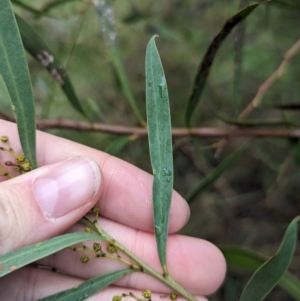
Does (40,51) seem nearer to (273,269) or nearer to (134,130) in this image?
(134,130)

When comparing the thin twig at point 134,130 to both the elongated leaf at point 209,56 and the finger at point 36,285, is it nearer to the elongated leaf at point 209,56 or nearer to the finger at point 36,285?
the elongated leaf at point 209,56

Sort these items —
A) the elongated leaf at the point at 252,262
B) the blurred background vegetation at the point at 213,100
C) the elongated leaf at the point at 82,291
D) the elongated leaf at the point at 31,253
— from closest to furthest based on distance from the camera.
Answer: the elongated leaf at the point at 31,253
the elongated leaf at the point at 82,291
the elongated leaf at the point at 252,262
the blurred background vegetation at the point at 213,100

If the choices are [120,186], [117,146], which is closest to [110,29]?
[117,146]

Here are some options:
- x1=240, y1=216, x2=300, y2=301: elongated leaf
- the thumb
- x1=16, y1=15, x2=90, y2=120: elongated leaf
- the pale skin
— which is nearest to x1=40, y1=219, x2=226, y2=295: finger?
the pale skin

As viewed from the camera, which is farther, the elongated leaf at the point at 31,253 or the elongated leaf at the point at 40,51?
the elongated leaf at the point at 40,51

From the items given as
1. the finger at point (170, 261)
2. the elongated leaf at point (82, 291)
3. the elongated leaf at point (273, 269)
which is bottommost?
the finger at point (170, 261)

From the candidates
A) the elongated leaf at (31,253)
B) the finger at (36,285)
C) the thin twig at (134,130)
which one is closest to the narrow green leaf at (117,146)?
the thin twig at (134,130)

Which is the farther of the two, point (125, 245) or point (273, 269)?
point (125, 245)
